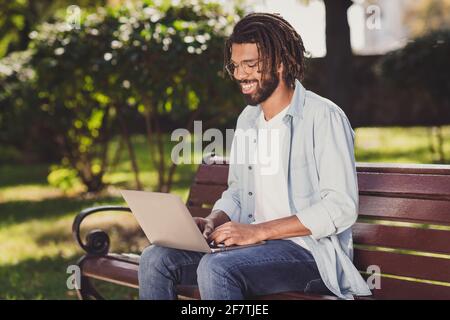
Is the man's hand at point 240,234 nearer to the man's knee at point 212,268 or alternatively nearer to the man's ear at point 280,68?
the man's knee at point 212,268

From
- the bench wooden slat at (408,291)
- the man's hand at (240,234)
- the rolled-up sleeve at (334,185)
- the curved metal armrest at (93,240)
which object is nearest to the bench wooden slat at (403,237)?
the bench wooden slat at (408,291)

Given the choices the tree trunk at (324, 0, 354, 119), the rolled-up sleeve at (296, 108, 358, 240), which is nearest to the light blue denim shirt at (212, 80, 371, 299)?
the rolled-up sleeve at (296, 108, 358, 240)

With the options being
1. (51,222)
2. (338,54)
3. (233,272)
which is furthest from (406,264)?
(51,222)

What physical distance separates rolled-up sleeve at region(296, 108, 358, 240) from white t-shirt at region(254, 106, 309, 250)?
205 millimetres

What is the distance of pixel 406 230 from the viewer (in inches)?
150

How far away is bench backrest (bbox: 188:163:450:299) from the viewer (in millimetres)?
3678

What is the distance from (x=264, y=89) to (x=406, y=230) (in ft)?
2.83

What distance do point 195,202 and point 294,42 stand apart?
4.55ft

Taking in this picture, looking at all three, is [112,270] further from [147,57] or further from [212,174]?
[147,57]

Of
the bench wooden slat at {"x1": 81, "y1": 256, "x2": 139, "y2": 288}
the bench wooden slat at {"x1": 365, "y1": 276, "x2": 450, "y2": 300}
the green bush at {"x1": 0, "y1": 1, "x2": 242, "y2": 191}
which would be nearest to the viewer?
the bench wooden slat at {"x1": 365, "y1": 276, "x2": 450, "y2": 300}

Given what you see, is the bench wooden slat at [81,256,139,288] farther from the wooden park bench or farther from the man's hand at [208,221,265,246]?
the man's hand at [208,221,265,246]

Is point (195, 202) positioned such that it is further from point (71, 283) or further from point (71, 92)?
point (71, 92)

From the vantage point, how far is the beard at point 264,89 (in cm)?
374
